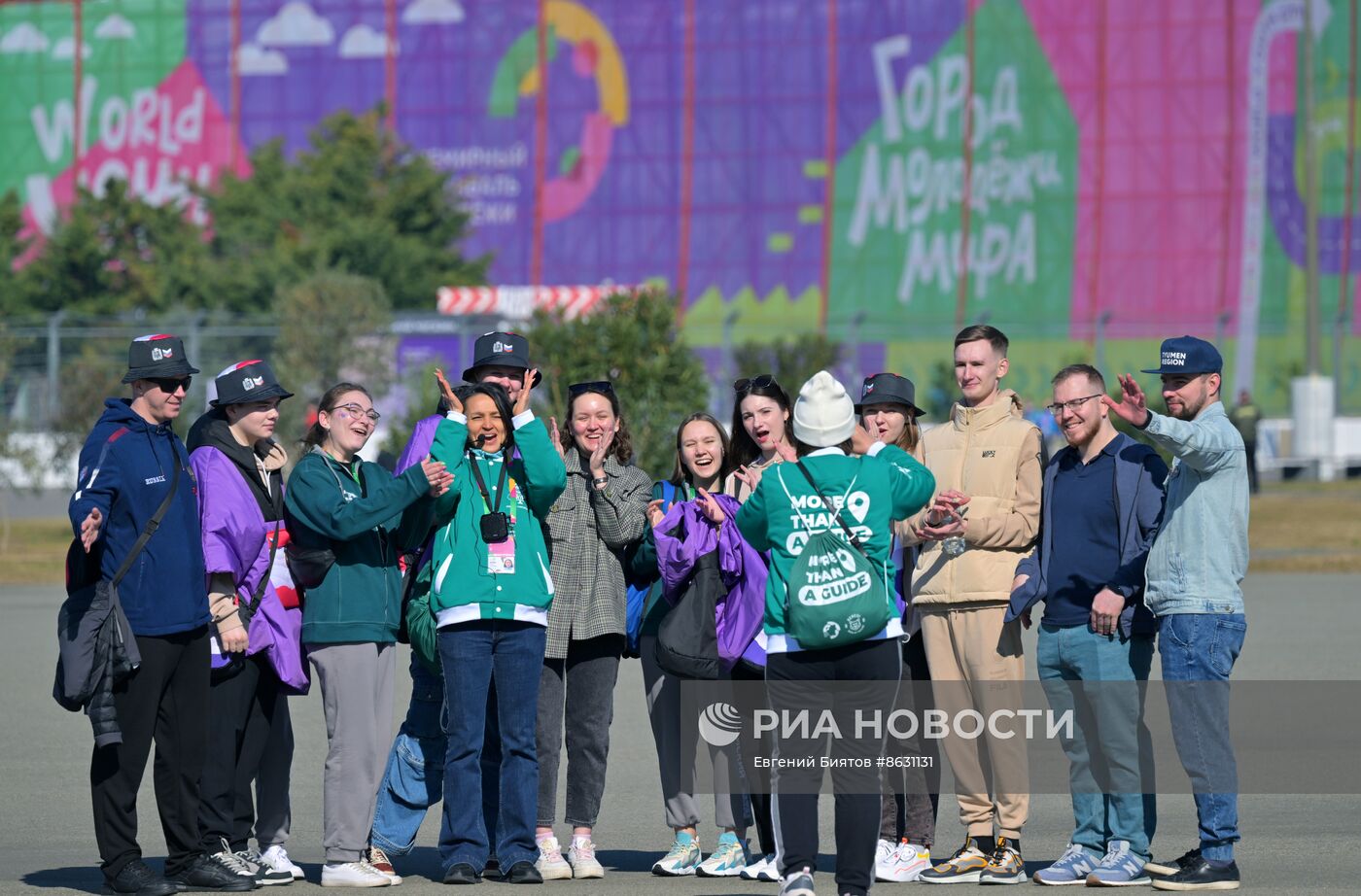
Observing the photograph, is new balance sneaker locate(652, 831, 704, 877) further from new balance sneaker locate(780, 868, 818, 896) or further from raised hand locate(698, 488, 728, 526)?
new balance sneaker locate(780, 868, 818, 896)

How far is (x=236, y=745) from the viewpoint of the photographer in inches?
304

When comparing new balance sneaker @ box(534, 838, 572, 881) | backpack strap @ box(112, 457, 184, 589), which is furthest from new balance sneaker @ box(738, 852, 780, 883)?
backpack strap @ box(112, 457, 184, 589)

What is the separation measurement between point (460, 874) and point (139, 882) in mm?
1168

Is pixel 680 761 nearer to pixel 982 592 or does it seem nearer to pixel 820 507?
pixel 982 592

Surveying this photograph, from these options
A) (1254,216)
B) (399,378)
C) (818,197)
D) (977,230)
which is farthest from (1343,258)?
(399,378)

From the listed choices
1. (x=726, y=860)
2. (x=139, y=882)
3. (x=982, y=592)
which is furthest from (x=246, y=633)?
(x=982, y=592)

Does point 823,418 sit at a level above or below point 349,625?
above

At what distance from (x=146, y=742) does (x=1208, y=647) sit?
393 cm

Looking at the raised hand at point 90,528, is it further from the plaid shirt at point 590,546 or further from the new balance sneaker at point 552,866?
the new balance sneaker at point 552,866

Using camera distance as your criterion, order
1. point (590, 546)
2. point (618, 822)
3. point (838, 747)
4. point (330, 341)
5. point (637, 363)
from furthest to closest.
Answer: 1. point (330, 341)
2. point (637, 363)
3. point (618, 822)
4. point (590, 546)
5. point (838, 747)

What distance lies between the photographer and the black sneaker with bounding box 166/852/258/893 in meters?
7.33

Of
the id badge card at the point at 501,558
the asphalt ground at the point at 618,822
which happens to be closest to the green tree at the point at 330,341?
the asphalt ground at the point at 618,822

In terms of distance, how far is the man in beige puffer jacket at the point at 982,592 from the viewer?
757 centimetres

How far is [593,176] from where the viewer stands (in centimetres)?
5712
